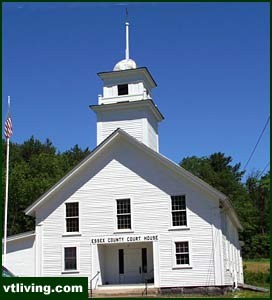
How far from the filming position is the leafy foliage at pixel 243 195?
260ft

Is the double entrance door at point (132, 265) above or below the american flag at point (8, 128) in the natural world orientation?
below

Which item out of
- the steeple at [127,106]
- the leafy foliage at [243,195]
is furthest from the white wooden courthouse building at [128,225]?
the leafy foliage at [243,195]

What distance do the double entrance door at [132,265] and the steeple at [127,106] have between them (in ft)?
27.3

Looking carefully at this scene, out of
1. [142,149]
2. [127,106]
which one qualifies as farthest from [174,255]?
[127,106]

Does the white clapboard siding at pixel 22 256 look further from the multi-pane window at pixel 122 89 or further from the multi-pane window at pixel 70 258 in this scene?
the multi-pane window at pixel 122 89

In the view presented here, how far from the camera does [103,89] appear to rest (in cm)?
3978

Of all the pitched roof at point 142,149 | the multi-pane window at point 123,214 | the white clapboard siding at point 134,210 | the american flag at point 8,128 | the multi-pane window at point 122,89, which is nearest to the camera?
the white clapboard siding at point 134,210

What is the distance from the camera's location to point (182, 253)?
30453mm

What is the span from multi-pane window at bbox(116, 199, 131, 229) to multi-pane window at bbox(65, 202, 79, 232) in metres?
2.61

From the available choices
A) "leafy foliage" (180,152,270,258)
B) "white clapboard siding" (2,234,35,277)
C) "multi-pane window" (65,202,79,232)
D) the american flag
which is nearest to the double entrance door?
"multi-pane window" (65,202,79,232)

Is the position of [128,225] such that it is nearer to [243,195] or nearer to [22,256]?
[22,256]

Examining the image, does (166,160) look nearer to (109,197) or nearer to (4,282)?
(109,197)

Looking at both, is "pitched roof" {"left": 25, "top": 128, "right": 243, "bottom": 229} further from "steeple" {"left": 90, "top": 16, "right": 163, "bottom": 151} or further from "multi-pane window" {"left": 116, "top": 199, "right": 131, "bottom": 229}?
"steeple" {"left": 90, "top": 16, "right": 163, "bottom": 151}

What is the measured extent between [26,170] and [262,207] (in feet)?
151
